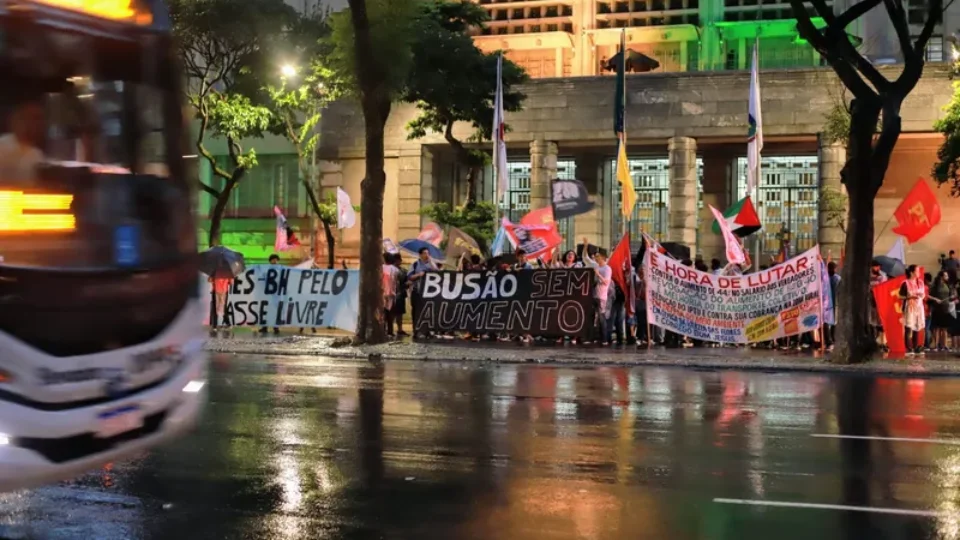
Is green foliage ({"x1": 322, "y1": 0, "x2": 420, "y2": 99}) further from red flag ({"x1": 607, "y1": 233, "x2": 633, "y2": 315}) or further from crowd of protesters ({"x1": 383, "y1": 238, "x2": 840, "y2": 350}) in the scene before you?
red flag ({"x1": 607, "y1": 233, "x2": 633, "y2": 315})

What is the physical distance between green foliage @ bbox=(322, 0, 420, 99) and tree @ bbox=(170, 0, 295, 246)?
6.85m

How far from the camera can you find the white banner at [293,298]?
2305cm

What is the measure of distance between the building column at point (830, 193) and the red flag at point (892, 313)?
10.3 m

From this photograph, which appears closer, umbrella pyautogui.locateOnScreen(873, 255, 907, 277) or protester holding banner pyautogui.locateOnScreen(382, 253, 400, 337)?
umbrella pyautogui.locateOnScreen(873, 255, 907, 277)

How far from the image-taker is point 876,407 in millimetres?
12180

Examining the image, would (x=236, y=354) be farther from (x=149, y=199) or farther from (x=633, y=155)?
(x=633, y=155)

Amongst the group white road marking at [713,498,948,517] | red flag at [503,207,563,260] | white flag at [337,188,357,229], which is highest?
white flag at [337,188,357,229]

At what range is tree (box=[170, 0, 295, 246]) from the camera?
89.3 ft

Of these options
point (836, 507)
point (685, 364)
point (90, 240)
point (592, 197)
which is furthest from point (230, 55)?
point (836, 507)

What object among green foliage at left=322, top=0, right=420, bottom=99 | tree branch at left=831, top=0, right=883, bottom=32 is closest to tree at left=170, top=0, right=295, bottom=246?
green foliage at left=322, top=0, right=420, bottom=99

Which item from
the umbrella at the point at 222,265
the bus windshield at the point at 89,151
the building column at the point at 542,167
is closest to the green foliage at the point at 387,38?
the umbrella at the point at 222,265

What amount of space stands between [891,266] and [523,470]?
629 inches

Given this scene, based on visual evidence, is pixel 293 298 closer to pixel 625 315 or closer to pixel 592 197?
pixel 625 315

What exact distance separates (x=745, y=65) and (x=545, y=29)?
8.41 metres
